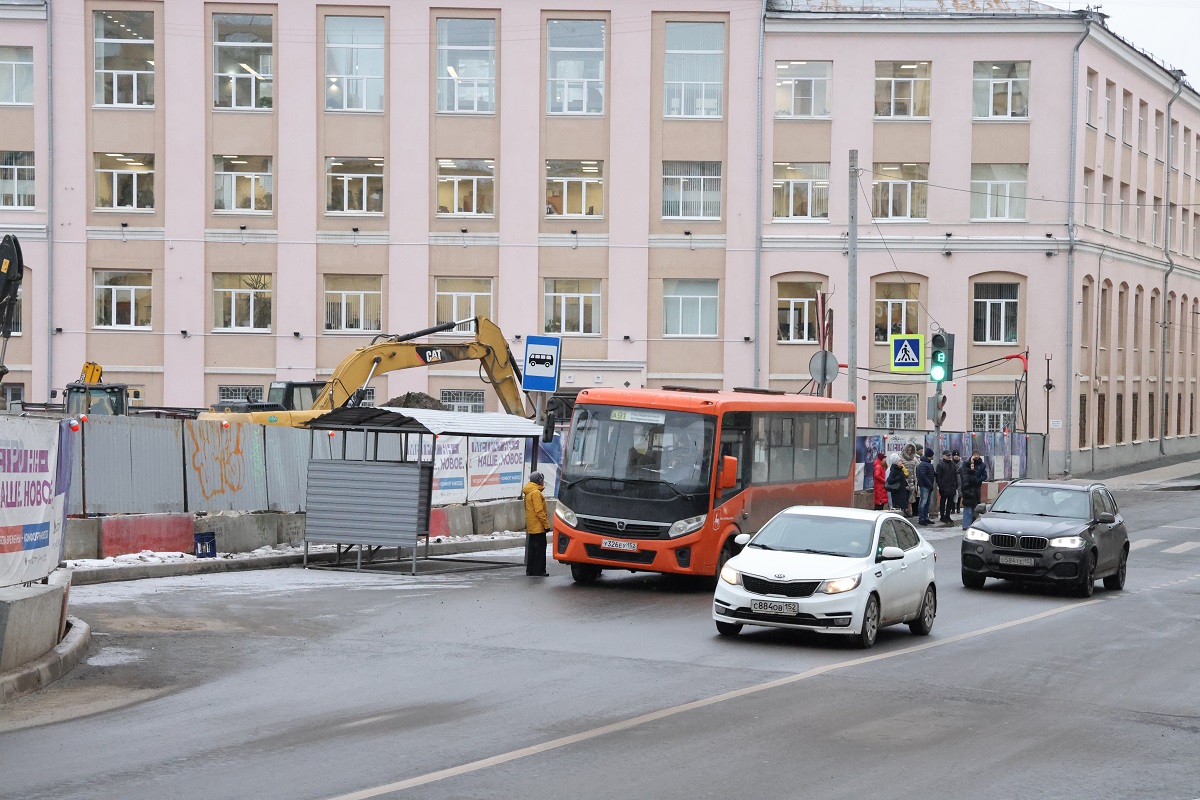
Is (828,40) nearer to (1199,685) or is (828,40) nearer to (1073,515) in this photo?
(1073,515)

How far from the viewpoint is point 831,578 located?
1474 centimetres

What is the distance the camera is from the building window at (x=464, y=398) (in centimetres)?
4816

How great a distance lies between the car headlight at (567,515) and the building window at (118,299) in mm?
31165

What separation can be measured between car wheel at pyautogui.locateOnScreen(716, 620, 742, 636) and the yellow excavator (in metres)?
15.4

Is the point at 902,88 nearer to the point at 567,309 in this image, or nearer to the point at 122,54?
the point at 567,309

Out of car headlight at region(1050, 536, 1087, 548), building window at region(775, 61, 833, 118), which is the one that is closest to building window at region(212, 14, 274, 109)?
building window at region(775, 61, 833, 118)

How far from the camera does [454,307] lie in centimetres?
4866

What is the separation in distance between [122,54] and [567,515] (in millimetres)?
33876

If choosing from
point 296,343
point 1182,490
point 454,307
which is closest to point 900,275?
point 1182,490

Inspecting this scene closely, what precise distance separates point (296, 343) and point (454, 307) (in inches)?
211

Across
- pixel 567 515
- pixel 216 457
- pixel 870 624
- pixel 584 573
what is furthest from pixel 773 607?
pixel 216 457

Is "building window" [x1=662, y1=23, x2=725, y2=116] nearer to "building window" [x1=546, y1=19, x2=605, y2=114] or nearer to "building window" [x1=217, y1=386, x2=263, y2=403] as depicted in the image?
"building window" [x1=546, y1=19, x2=605, y2=114]

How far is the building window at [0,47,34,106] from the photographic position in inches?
1881

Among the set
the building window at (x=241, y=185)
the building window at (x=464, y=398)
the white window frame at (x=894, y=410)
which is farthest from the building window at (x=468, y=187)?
the white window frame at (x=894, y=410)
